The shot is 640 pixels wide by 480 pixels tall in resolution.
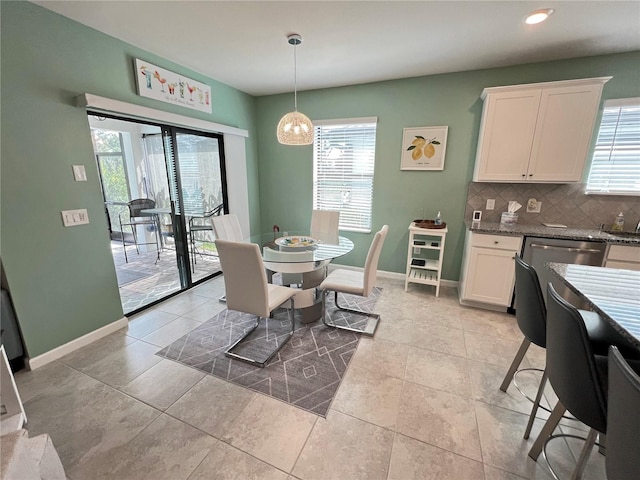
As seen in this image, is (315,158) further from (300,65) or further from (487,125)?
(487,125)

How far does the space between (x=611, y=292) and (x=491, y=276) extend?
4.96 feet

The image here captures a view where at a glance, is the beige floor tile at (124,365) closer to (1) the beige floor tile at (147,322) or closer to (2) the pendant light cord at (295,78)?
(1) the beige floor tile at (147,322)

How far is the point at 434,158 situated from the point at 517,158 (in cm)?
85

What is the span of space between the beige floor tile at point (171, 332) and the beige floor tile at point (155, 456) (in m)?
0.91

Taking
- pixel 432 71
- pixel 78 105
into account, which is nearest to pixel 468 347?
pixel 432 71

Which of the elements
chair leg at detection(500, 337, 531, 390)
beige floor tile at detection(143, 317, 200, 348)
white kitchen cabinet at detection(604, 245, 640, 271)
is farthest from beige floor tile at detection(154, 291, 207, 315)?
white kitchen cabinet at detection(604, 245, 640, 271)

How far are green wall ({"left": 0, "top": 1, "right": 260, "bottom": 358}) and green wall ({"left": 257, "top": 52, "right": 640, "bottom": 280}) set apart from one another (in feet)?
6.72

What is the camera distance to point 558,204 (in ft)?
9.49

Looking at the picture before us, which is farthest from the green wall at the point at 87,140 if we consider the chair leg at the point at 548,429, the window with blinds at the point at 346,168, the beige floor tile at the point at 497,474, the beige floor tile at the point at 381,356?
the beige floor tile at the point at 497,474

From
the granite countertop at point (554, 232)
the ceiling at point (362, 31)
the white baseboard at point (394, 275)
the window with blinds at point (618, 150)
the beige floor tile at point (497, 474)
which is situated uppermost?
the ceiling at point (362, 31)

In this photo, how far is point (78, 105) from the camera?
208 cm

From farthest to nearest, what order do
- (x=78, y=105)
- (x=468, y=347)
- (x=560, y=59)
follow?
(x=560, y=59), (x=468, y=347), (x=78, y=105)

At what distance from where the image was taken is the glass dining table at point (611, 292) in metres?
1.02

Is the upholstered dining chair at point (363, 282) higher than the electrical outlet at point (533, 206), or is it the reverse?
the electrical outlet at point (533, 206)
